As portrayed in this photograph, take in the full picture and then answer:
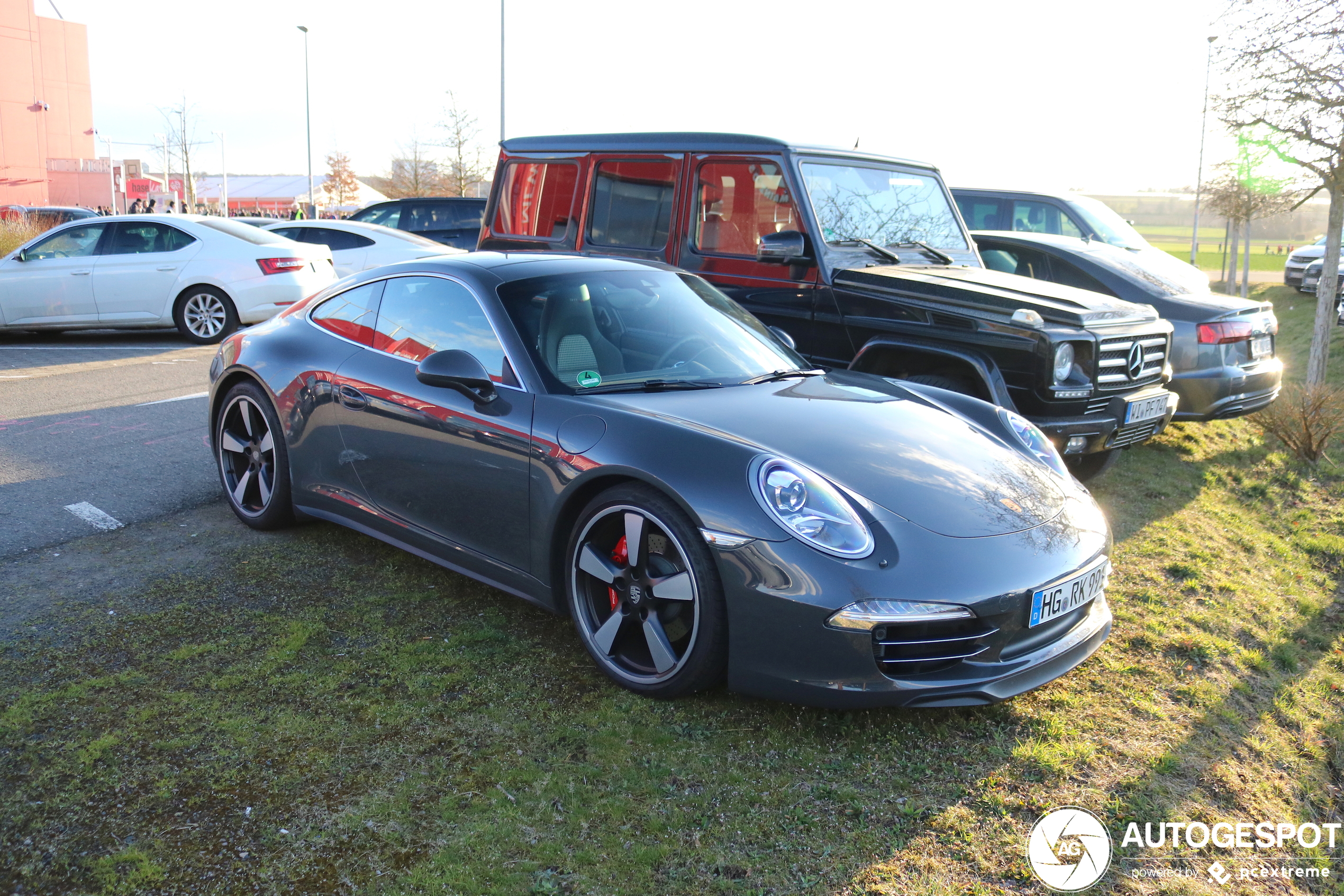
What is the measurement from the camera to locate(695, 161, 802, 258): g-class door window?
6195mm

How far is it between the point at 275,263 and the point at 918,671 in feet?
33.9

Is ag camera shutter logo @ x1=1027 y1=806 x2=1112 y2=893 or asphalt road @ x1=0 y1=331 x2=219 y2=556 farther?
asphalt road @ x1=0 y1=331 x2=219 y2=556

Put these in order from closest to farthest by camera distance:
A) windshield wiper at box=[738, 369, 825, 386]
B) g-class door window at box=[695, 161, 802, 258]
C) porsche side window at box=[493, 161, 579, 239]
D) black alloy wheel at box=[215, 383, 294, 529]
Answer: windshield wiper at box=[738, 369, 825, 386] < black alloy wheel at box=[215, 383, 294, 529] < g-class door window at box=[695, 161, 802, 258] < porsche side window at box=[493, 161, 579, 239]

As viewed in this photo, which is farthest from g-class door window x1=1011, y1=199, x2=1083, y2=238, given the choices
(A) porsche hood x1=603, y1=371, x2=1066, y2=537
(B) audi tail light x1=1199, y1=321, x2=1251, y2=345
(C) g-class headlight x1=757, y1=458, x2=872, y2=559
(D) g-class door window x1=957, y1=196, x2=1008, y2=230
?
(C) g-class headlight x1=757, y1=458, x2=872, y2=559

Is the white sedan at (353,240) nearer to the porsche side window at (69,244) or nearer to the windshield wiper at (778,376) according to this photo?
the porsche side window at (69,244)

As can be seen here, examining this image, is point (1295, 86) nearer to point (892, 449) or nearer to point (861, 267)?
point (861, 267)

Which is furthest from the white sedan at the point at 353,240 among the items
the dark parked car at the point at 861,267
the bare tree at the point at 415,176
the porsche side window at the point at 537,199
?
the bare tree at the point at 415,176

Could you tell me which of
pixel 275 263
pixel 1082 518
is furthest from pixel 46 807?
pixel 275 263

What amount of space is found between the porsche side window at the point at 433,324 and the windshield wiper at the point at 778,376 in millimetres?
969

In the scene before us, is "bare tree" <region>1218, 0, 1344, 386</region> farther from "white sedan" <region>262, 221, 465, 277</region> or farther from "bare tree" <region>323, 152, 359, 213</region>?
"bare tree" <region>323, 152, 359, 213</region>

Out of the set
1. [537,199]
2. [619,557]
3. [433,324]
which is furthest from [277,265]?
[619,557]

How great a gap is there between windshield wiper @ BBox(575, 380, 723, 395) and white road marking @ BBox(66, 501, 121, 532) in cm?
283

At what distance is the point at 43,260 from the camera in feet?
37.9

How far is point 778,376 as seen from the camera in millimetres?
4297
